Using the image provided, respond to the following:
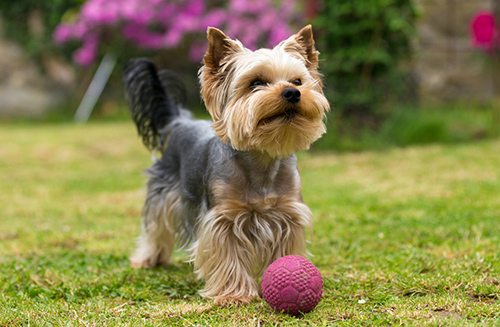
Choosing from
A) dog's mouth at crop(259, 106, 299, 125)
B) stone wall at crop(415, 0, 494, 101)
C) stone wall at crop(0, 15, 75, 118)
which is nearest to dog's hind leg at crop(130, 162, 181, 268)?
dog's mouth at crop(259, 106, 299, 125)

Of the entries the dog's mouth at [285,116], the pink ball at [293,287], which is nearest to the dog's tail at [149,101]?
the dog's mouth at [285,116]

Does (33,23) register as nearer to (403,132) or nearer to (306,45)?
(403,132)

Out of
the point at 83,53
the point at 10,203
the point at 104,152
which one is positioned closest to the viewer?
the point at 10,203

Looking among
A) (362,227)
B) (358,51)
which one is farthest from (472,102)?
(362,227)

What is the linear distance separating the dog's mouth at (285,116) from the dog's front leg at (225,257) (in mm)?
650

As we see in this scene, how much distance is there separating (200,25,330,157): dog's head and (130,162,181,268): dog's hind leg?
115cm

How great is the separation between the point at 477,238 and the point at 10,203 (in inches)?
221

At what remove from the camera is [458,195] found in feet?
21.4

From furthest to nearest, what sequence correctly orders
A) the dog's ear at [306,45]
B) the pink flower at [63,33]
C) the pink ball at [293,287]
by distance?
the pink flower at [63,33]
the dog's ear at [306,45]
the pink ball at [293,287]

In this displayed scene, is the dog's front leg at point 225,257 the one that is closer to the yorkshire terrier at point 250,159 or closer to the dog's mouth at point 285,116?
the yorkshire terrier at point 250,159

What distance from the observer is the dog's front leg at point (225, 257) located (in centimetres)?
368

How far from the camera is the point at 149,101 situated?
5109mm

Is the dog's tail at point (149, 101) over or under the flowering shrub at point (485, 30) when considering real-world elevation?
under

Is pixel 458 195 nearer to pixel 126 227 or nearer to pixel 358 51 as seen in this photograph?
pixel 126 227
